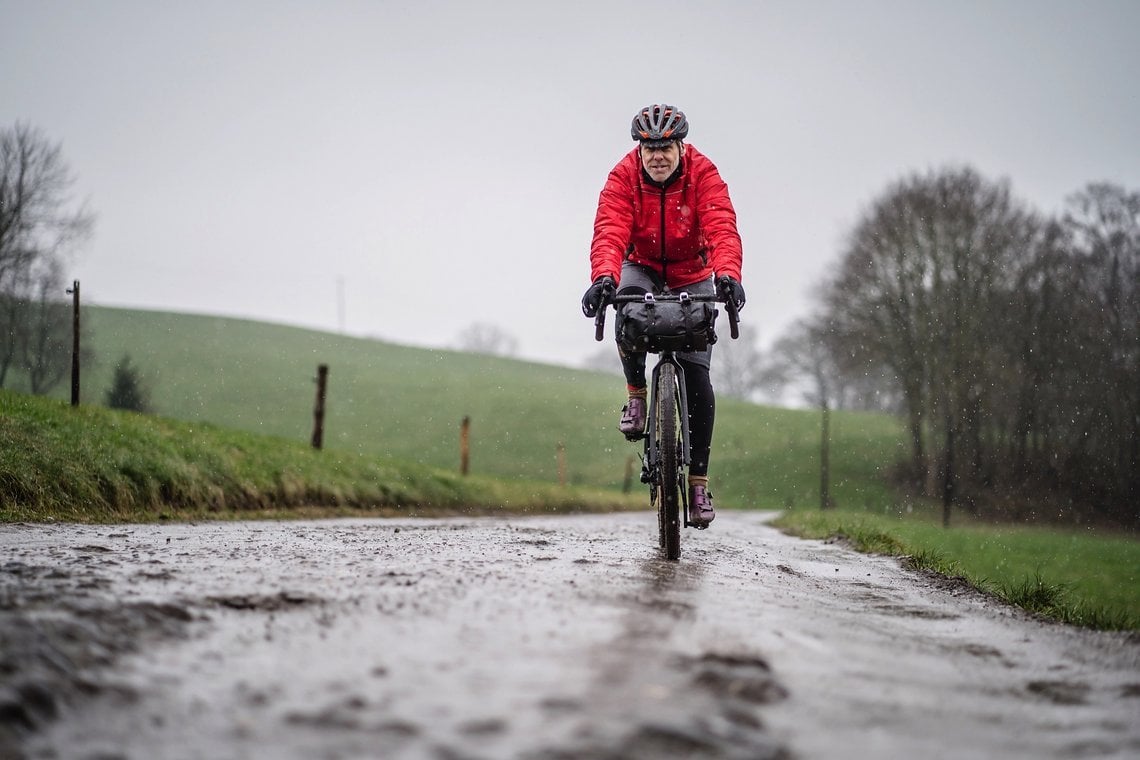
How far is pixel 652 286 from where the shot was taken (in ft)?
21.7

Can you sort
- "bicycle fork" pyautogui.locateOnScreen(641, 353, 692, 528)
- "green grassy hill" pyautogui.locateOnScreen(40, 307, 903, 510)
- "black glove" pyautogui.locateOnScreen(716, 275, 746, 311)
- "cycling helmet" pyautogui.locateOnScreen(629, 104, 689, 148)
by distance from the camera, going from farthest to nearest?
"green grassy hill" pyautogui.locateOnScreen(40, 307, 903, 510)
"cycling helmet" pyautogui.locateOnScreen(629, 104, 689, 148)
"bicycle fork" pyautogui.locateOnScreen(641, 353, 692, 528)
"black glove" pyautogui.locateOnScreen(716, 275, 746, 311)

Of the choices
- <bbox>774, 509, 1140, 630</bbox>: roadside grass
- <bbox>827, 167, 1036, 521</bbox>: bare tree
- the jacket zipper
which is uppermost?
<bbox>827, 167, 1036, 521</bbox>: bare tree

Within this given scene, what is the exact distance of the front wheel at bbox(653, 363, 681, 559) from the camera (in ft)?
18.6

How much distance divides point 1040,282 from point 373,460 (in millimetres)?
24205

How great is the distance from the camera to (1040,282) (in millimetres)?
33031

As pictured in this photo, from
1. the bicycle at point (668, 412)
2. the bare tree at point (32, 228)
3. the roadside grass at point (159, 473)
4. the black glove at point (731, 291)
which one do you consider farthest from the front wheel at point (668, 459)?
the bare tree at point (32, 228)

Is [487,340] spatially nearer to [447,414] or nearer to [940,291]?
[447,414]

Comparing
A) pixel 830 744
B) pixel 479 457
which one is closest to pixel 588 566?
pixel 830 744

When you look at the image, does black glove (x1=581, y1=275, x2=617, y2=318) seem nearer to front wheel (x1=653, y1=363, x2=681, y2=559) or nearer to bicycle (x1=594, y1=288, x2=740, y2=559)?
bicycle (x1=594, y1=288, x2=740, y2=559)

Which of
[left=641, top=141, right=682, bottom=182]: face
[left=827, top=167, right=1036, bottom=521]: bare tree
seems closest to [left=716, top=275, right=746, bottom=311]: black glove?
[left=641, top=141, right=682, bottom=182]: face

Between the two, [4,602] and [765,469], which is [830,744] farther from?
[765,469]

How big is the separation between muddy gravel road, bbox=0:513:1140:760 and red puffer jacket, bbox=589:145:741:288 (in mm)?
2760

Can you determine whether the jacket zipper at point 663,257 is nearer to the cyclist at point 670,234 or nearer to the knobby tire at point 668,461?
the cyclist at point 670,234

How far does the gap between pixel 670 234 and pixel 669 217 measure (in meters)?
0.12
